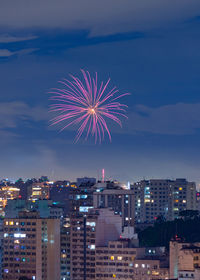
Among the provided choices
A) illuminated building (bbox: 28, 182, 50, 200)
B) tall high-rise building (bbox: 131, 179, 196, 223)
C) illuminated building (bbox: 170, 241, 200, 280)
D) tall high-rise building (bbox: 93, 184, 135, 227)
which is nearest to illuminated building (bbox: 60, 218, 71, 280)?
illuminated building (bbox: 170, 241, 200, 280)

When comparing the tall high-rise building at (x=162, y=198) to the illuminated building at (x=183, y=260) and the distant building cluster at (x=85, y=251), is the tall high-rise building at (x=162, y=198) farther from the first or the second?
the illuminated building at (x=183, y=260)

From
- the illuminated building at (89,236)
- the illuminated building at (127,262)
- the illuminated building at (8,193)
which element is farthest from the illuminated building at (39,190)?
the illuminated building at (127,262)

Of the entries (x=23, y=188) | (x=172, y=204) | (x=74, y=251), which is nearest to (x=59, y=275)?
(x=74, y=251)

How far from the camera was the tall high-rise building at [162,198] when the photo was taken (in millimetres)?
124625

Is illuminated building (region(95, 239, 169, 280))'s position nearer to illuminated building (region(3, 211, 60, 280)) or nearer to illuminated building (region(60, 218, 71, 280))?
illuminated building (region(3, 211, 60, 280))

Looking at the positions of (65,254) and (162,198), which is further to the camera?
(162,198)

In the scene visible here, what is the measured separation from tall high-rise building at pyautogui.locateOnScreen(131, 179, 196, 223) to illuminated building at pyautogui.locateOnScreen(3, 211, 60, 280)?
4907 cm

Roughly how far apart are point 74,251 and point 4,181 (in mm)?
62756

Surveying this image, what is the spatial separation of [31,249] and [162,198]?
52.8 metres

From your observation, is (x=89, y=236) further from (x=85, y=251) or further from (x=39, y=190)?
(x=39, y=190)

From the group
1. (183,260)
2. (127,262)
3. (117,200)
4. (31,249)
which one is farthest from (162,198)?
(183,260)

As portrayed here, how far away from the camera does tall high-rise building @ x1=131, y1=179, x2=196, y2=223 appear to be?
409 ft

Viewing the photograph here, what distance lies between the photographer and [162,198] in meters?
126

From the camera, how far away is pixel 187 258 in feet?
218
